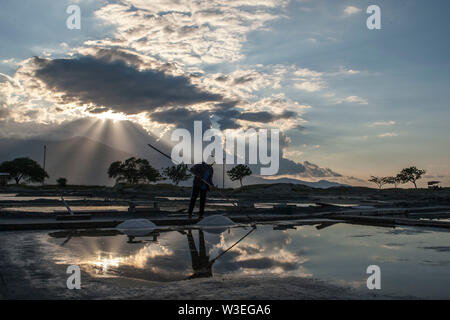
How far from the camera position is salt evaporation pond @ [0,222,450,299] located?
477cm

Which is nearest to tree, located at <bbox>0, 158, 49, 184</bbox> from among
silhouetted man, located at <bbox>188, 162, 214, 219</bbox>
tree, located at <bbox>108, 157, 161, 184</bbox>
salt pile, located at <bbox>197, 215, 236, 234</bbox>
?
tree, located at <bbox>108, 157, 161, 184</bbox>

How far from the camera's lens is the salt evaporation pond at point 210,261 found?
4.77m

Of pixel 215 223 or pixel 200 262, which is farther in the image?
pixel 215 223

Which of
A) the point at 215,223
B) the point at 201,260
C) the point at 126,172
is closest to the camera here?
the point at 201,260

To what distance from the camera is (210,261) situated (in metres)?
6.71

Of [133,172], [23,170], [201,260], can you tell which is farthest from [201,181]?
[23,170]

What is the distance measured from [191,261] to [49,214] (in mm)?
9177

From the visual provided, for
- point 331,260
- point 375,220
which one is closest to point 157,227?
point 331,260

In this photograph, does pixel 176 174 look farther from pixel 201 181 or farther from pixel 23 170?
pixel 201 181

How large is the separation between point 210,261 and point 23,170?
10475 centimetres

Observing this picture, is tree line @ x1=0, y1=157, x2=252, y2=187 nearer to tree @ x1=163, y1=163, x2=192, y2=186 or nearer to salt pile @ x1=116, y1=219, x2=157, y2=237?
tree @ x1=163, y1=163, x2=192, y2=186

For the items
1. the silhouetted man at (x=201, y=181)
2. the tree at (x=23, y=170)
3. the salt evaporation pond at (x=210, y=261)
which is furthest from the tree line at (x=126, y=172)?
the salt evaporation pond at (x=210, y=261)
